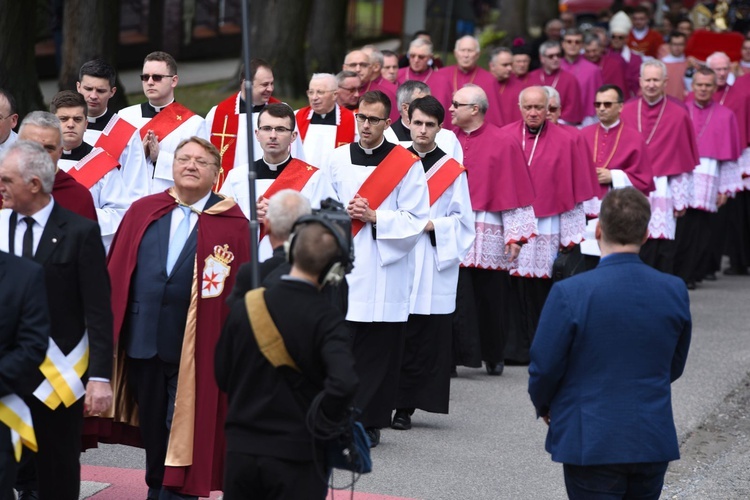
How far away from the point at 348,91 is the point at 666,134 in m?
3.48

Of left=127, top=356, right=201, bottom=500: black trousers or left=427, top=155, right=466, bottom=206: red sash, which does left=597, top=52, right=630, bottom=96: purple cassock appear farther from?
left=127, top=356, right=201, bottom=500: black trousers

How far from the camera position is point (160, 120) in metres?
9.94

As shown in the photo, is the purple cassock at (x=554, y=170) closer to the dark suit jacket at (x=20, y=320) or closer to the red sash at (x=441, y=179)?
the red sash at (x=441, y=179)

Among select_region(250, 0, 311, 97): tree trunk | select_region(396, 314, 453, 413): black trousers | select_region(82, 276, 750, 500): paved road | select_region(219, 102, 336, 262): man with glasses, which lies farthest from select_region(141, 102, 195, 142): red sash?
select_region(250, 0, 311, 97): tree trunk

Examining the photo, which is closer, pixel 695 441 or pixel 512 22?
pixel 695 441

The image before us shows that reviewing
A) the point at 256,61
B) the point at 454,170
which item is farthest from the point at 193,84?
the point at 454,170

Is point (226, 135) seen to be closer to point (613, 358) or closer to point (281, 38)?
point (613, 358)

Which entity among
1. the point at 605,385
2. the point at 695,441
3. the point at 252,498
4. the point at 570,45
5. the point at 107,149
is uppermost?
the point at 570,45

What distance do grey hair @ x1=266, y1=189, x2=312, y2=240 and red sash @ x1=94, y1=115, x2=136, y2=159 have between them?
372 cm

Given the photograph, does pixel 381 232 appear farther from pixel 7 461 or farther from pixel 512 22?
pixel 512 22

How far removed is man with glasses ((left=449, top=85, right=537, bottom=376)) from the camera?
1061 cm

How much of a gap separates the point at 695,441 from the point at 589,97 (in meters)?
8.43

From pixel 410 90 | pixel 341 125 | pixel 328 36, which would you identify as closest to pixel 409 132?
pixel 410 90

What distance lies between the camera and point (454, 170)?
9.28 m
